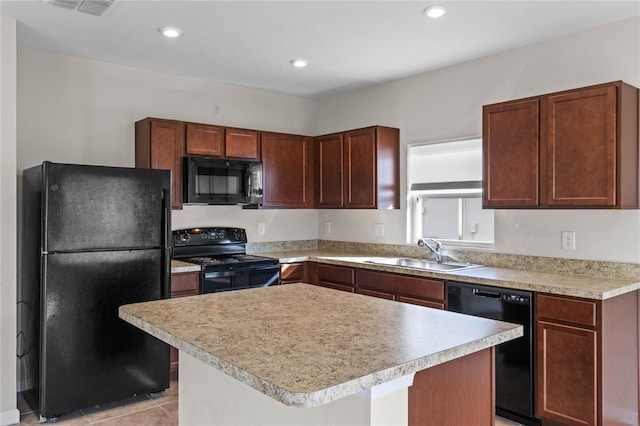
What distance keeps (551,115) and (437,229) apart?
150cm

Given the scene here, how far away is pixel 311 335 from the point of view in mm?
1604

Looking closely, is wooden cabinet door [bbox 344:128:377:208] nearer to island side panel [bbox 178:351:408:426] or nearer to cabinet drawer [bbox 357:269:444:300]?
cabinet drawer [bbox 357:269:444:300]

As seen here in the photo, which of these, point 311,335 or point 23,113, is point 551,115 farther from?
point 23,113

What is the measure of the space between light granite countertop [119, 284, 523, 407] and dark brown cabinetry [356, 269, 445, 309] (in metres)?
1.24

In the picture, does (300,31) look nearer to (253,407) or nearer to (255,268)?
(255,268)

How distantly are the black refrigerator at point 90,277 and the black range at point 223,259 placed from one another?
Answer: 19.4 inches

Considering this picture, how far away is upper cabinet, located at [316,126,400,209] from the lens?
428cm

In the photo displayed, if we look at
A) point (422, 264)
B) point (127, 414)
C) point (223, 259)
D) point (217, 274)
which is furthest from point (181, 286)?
point (422, 264)

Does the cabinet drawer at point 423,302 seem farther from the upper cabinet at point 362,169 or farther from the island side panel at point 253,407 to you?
the island side panel at point 253,407

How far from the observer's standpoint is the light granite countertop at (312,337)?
121 cm

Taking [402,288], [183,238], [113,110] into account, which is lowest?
[402,288]

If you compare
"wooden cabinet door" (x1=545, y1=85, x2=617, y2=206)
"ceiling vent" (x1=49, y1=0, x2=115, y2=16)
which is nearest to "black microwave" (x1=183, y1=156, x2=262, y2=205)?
"ceiling vent" (x1=49, y1=0, x2=115, y2=16)

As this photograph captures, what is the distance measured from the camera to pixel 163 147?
3.92m

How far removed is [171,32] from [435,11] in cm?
169
